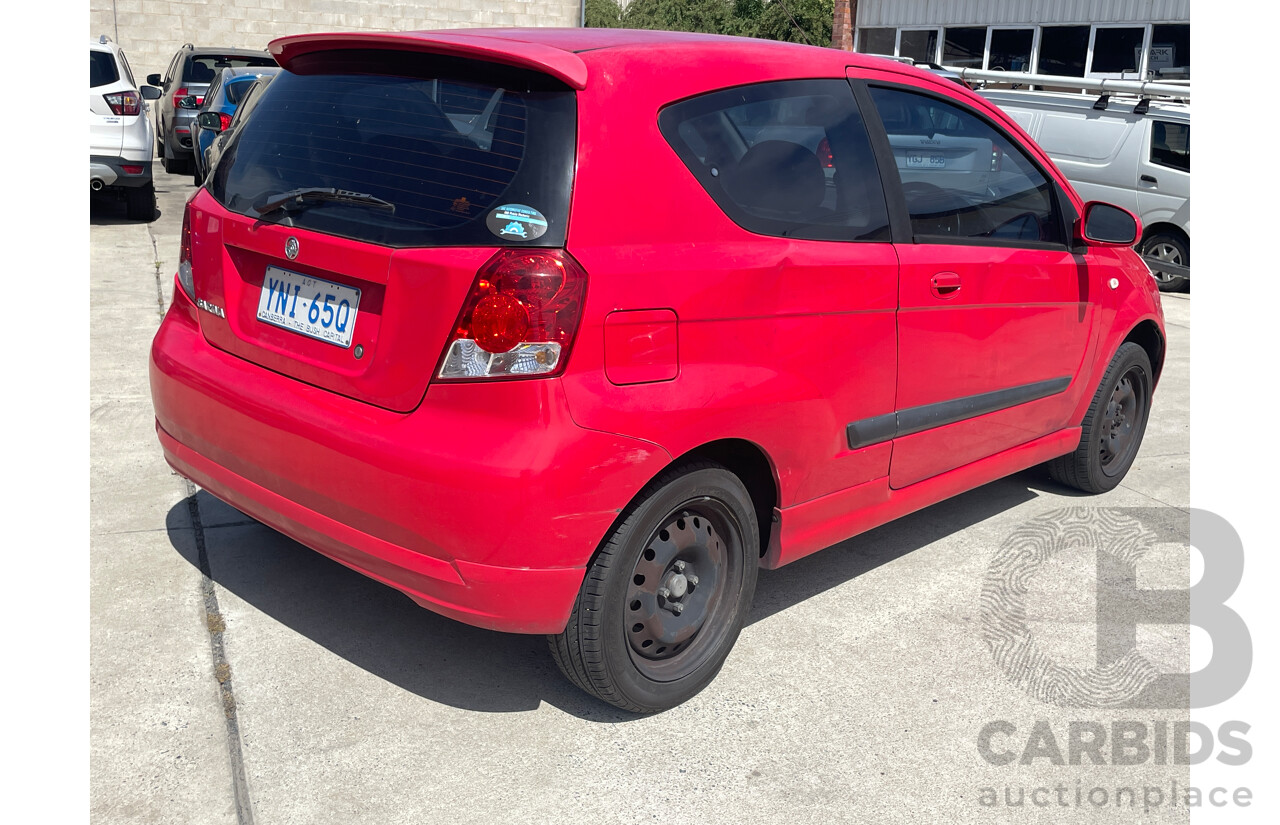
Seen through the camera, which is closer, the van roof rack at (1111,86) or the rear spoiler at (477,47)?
the rear spoiler at (477,47)

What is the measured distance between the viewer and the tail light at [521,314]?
8.36 feet

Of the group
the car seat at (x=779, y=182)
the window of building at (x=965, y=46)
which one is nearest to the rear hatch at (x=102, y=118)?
the car seat at (x=779, y=182)

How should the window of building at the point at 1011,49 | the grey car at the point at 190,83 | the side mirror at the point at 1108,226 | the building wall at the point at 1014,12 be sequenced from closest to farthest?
1. the side mirror at the point at 1108,226
2. the grey car at the point at 190,83
3. the building wall at the point at 1014,12
4. the window of building at the point at 1011,49

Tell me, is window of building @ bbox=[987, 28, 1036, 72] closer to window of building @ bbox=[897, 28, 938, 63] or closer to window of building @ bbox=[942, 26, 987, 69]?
window of building @ bbox=[942, 26, 987, 69]

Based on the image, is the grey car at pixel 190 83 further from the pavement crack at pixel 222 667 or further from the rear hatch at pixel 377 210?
the rear hatch at pixel 377 210

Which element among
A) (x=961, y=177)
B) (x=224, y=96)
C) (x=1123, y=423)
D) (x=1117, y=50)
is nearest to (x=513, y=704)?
(x=961, y=177)

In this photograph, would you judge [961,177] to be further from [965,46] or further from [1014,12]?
[965,46]

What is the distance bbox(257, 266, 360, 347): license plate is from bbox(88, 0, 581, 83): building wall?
2117cm

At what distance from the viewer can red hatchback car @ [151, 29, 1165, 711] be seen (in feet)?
8.49

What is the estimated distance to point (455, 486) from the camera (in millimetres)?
2576

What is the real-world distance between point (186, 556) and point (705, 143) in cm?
228

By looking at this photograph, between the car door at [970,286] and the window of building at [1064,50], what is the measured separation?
17.7 meters

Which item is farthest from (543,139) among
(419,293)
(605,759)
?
(605,759)

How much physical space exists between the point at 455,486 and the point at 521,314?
428 mm
